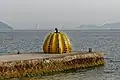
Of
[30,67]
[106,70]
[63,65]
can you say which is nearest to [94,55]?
[106,70]

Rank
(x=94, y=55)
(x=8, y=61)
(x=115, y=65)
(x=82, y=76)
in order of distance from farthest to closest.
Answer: (x=115, y=65) → (x=94, y=55) → (x=82, y=76) → (x=8, y=61)

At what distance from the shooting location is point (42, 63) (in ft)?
106

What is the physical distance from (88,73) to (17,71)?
6.68 metres

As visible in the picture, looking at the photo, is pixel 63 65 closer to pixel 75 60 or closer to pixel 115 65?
pixel 75 60

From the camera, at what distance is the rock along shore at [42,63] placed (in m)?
30.0

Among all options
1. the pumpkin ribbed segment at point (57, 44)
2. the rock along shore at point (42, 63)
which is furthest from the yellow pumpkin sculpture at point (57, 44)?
the rock along shore at point (42, 63)

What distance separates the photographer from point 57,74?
108 feet

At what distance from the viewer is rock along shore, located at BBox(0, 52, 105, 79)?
29969mm

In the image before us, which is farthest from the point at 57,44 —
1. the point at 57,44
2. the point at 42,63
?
the point at 42,63

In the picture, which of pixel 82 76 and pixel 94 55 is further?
pixel 94 55

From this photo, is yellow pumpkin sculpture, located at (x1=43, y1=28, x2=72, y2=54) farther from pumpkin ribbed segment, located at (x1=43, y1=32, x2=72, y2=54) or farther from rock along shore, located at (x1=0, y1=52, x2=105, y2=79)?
rock along shore, located at (x1=0, y1=52, x2=105, y2=79)

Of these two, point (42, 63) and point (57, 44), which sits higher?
point (57, 44)

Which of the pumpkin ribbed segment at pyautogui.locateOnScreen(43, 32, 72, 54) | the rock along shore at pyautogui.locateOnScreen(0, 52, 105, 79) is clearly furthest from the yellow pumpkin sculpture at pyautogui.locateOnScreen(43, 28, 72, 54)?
the rock along shore at pyautogui.locateOnScreen(0, 52, 105, 79)

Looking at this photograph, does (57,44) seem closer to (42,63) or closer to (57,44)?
(57,44)
